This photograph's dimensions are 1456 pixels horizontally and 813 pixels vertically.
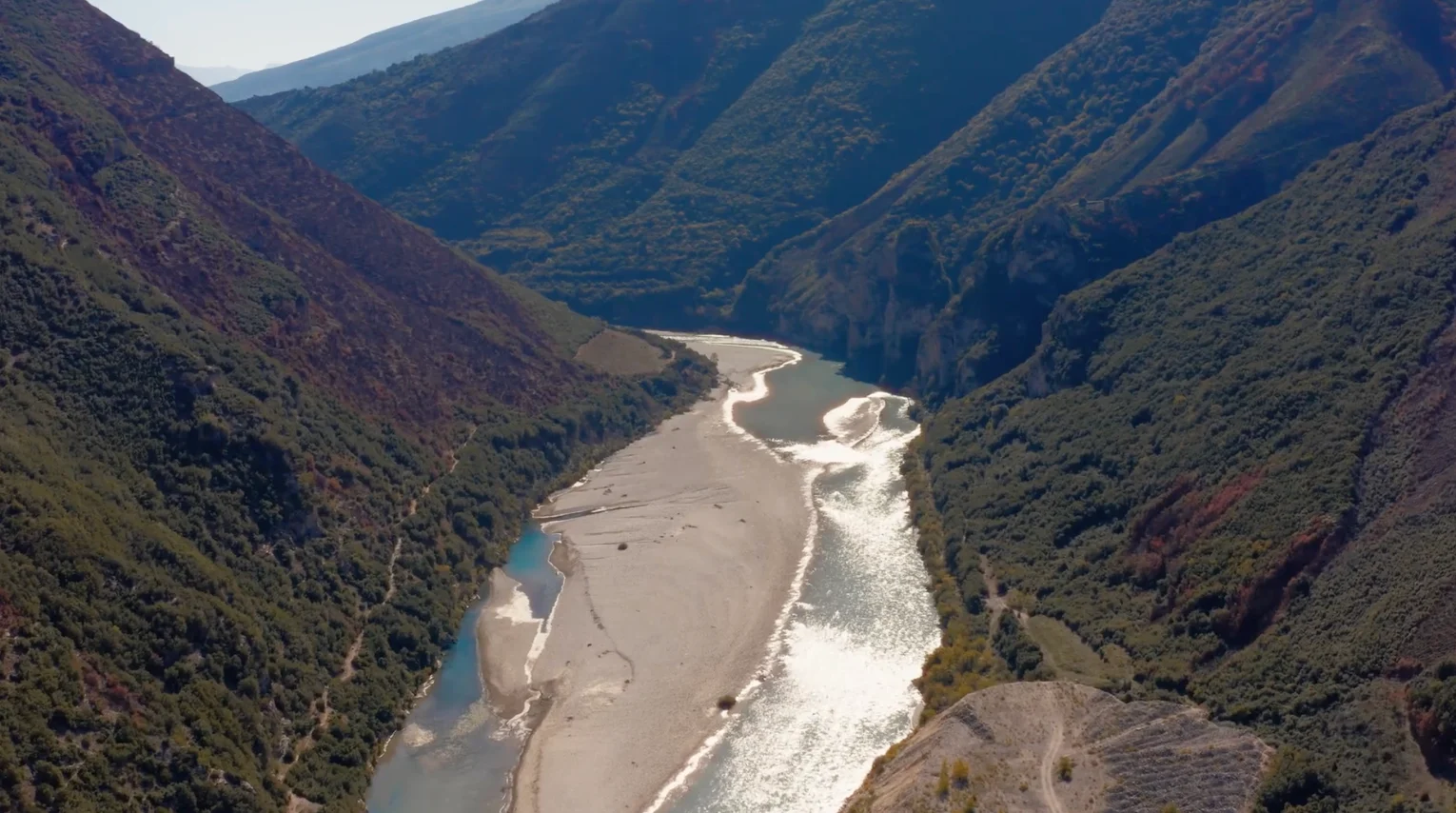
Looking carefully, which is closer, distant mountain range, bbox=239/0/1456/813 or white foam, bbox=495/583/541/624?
distant mountain range, bbox=239/0/1456/813

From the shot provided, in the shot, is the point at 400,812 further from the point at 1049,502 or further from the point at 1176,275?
the point at 1176,275

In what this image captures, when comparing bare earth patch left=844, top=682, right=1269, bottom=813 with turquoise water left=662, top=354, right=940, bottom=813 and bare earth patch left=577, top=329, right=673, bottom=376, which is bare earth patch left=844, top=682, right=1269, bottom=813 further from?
bare earth patch left=577, top=329, right=673, bottom=376

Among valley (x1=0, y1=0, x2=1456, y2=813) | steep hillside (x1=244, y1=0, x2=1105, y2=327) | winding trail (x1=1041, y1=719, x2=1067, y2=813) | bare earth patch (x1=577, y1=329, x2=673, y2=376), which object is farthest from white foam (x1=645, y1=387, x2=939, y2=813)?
steep hillside (x1=244, y1=0, x2=1105, y2=327)

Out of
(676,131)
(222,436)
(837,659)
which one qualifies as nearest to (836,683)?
(837,659)

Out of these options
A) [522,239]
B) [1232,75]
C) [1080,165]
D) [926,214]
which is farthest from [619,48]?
[1232,75]

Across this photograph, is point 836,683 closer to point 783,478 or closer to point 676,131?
point 783,478

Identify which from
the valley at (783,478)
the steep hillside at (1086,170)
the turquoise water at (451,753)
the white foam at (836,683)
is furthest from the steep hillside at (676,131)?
the turquoise water at (451,753)

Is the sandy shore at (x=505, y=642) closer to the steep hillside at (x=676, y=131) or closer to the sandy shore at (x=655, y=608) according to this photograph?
the sandy shore at (x=655, y=608)
